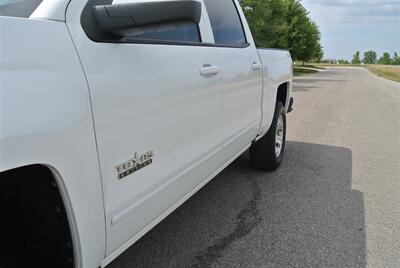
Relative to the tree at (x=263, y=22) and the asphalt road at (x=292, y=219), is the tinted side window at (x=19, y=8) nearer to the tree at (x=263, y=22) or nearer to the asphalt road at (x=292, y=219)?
the asphalt road at (x=292, y=219)

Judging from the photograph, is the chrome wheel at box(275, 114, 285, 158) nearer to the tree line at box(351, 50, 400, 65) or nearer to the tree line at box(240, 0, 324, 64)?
the tree line at box(240, 0, 324, 64)

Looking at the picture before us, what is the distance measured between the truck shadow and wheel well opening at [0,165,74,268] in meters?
1.18

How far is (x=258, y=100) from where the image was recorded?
376cm

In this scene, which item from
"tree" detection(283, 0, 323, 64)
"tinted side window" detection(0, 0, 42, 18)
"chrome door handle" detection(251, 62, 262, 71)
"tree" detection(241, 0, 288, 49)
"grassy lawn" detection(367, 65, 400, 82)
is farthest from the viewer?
"tree" detection(283, 0, 323, 64)

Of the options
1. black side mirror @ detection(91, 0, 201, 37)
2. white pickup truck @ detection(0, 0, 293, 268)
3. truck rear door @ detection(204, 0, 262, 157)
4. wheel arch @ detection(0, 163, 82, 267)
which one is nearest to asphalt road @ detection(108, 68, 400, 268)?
truck rear door @ detection(204, 0, 262, 157)

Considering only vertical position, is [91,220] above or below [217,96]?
below

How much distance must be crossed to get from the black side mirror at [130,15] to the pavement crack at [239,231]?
1781 mm

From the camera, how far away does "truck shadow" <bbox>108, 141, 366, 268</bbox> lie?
278 centimetres

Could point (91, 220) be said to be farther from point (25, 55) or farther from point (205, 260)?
point (205, 260)

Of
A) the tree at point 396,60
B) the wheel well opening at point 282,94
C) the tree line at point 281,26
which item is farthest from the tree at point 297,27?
the tree at point 396,60

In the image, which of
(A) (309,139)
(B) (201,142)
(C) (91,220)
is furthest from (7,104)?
(A) (309,139)

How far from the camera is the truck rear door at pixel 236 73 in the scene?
115 inches

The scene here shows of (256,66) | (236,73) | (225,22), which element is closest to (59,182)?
(236,73)

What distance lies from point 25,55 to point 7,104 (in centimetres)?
19
